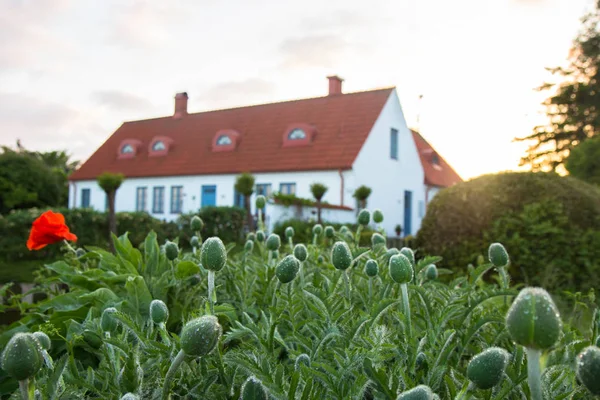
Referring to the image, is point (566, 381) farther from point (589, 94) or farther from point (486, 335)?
point (589, 94)

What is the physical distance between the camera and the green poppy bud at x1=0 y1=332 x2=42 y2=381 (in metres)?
0.75

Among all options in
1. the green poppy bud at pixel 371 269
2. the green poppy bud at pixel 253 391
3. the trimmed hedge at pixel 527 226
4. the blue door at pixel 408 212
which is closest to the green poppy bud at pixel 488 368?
the green poppy bud at pixel 253 391

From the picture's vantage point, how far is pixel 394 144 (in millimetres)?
21625

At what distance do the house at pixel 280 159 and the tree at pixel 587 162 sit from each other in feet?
20.1

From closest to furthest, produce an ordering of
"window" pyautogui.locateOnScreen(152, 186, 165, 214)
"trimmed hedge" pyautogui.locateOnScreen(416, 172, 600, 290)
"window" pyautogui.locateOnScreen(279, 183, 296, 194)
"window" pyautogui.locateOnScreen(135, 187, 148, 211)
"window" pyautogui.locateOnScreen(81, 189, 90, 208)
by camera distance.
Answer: "trimmed hedge" pyautogui.locateOnScreen(416, 172, 600, 290) < "window" pyautogui.locateOnScreen(279, 183, 296, 194) < "window" pyautogui.locateOnScreen(152, 186, 165, 214) < "window" pyautogui.locateOnScreen(135, 187, 148, 211) < "window" pyautogui.locateOnScreen(81, 189, 90, 208)

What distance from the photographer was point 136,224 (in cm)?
1404

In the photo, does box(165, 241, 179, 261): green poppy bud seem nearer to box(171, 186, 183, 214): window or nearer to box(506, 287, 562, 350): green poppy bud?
box(506, 287, 562, 350): green poppy bud

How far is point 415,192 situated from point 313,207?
975 cm

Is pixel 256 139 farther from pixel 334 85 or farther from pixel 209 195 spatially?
pixel 334 85

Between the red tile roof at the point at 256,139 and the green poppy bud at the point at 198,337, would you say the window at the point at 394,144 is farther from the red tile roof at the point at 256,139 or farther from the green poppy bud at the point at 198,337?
the green poppy bud at the point at 198,337

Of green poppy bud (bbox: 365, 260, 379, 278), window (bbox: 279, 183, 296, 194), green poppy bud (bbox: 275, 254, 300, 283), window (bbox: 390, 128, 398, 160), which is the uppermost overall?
window (bbox: 390, 128, 398, 160)

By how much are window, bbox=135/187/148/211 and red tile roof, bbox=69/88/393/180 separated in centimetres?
72

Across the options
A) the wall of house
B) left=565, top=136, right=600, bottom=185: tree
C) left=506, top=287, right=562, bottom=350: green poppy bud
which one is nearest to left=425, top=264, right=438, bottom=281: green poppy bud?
left=506, top=287, right=562, bottom=350: green poppy bud

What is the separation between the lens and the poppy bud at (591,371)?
0.68 meters
